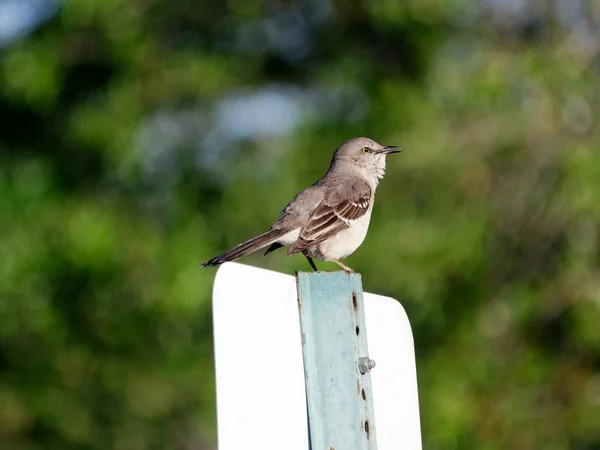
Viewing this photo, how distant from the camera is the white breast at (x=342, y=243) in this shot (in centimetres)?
612

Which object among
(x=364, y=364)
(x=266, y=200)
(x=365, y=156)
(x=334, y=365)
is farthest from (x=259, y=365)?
(x=266, y=200)

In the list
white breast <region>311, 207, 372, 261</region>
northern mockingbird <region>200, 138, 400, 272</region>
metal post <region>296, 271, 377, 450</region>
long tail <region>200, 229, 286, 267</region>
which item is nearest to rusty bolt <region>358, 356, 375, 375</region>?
metal post <region>296, 271, 377, 450</region>

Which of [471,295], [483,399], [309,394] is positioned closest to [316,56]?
[471,295]

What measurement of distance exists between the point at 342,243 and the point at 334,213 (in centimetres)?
19

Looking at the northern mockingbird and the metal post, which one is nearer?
the metal post

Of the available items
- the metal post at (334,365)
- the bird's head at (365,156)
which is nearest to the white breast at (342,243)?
the bird's head at (365,156)

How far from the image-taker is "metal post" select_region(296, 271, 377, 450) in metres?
2.81

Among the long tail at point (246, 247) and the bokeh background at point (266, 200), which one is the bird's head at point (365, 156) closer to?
the long tail at point (246, 247)

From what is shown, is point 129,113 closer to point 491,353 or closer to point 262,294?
point 491,353

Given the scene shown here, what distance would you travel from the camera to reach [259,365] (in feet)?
8.68

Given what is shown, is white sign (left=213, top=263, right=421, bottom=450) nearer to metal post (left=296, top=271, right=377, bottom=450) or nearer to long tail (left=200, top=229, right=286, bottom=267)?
metal post (left=296, top=271, right=377, bottom=450)

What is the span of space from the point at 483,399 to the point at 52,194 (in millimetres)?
4960

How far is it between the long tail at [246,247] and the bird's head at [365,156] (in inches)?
61.8

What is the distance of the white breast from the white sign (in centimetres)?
295
